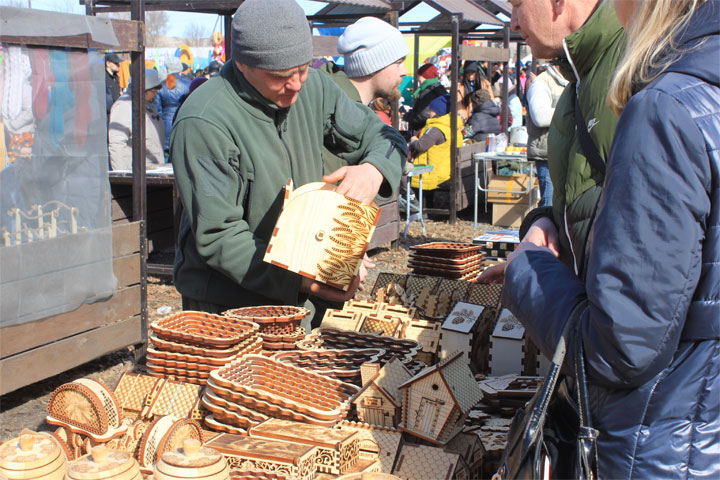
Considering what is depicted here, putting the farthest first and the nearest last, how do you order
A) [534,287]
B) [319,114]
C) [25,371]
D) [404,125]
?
1. [404,125]
2. [25,371]
3. [319,114]
4. [534,287]

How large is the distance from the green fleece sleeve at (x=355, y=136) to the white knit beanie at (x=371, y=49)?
3.92 feet

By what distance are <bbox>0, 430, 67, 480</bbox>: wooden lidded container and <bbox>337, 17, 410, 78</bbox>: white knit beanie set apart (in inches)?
114

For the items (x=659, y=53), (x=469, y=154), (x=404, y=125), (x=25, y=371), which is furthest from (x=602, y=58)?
(x=404, y=125)

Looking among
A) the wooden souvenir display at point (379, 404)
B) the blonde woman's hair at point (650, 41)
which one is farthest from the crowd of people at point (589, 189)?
the wooden souvenir display at point (379, 404)

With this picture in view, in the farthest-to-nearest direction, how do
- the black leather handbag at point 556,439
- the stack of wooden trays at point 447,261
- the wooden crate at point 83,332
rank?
the wooden crate at point 83,332, the stack of wooden trays at point 447,261, the black leather handbag at point 556,439

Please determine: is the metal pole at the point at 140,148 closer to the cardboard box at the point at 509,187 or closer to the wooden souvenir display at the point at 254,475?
the wooden souvenir display at the point at 254,475

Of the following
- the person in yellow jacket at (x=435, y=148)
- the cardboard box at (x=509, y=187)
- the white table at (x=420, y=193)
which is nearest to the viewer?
the white table at (x=420, y=193)

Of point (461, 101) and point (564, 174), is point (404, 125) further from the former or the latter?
point (564, 174)

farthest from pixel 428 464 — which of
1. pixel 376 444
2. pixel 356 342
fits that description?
pixel 356 342

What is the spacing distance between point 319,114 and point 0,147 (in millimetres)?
2138

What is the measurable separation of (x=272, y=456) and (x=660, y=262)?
37.8 inches

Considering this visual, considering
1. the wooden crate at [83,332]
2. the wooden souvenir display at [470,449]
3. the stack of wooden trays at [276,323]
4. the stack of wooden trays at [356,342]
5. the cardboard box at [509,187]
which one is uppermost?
the stack of wooden trays at [276,323]

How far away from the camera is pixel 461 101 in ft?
38.1

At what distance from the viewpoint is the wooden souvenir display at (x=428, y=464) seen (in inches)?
69.8
